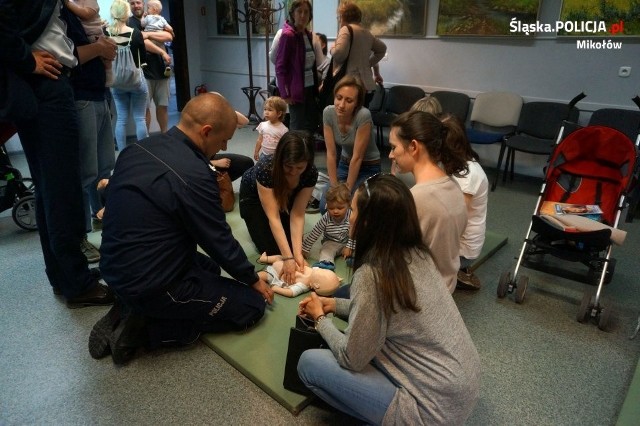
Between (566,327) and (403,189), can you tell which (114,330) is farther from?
(566,327)

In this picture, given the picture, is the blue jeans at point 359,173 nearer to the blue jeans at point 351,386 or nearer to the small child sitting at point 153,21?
the blue jeans at point 351,386

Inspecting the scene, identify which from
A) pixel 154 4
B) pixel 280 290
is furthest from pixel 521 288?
pixel 154 4

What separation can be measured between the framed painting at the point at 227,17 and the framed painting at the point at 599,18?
477 cm

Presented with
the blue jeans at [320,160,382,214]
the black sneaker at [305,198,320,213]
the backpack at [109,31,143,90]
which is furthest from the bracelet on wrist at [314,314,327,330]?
the backpack at [109,31,143,90]

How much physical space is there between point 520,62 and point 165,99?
12.6ft

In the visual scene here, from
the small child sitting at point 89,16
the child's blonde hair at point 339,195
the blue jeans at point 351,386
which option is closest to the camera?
the blue jeans at point 351,386

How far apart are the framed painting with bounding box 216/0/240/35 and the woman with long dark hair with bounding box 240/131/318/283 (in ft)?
17.3

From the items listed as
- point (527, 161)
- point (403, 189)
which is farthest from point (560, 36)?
point (403, 189)

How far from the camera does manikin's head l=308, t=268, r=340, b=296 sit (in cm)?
241

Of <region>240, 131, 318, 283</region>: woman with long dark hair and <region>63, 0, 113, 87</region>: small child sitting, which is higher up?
<region>63, 0, 113, 87</region>: small child sitting

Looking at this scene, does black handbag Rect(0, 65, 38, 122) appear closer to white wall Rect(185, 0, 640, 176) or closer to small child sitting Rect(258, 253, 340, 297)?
small child sitting Rect(258, 253, 340, 297)

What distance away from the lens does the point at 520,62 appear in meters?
4.67

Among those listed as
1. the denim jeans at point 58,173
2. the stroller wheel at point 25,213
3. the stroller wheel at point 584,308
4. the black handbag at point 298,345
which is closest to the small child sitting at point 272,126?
the stroller wheel at point 25,213

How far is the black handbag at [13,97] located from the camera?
186 centimetres
